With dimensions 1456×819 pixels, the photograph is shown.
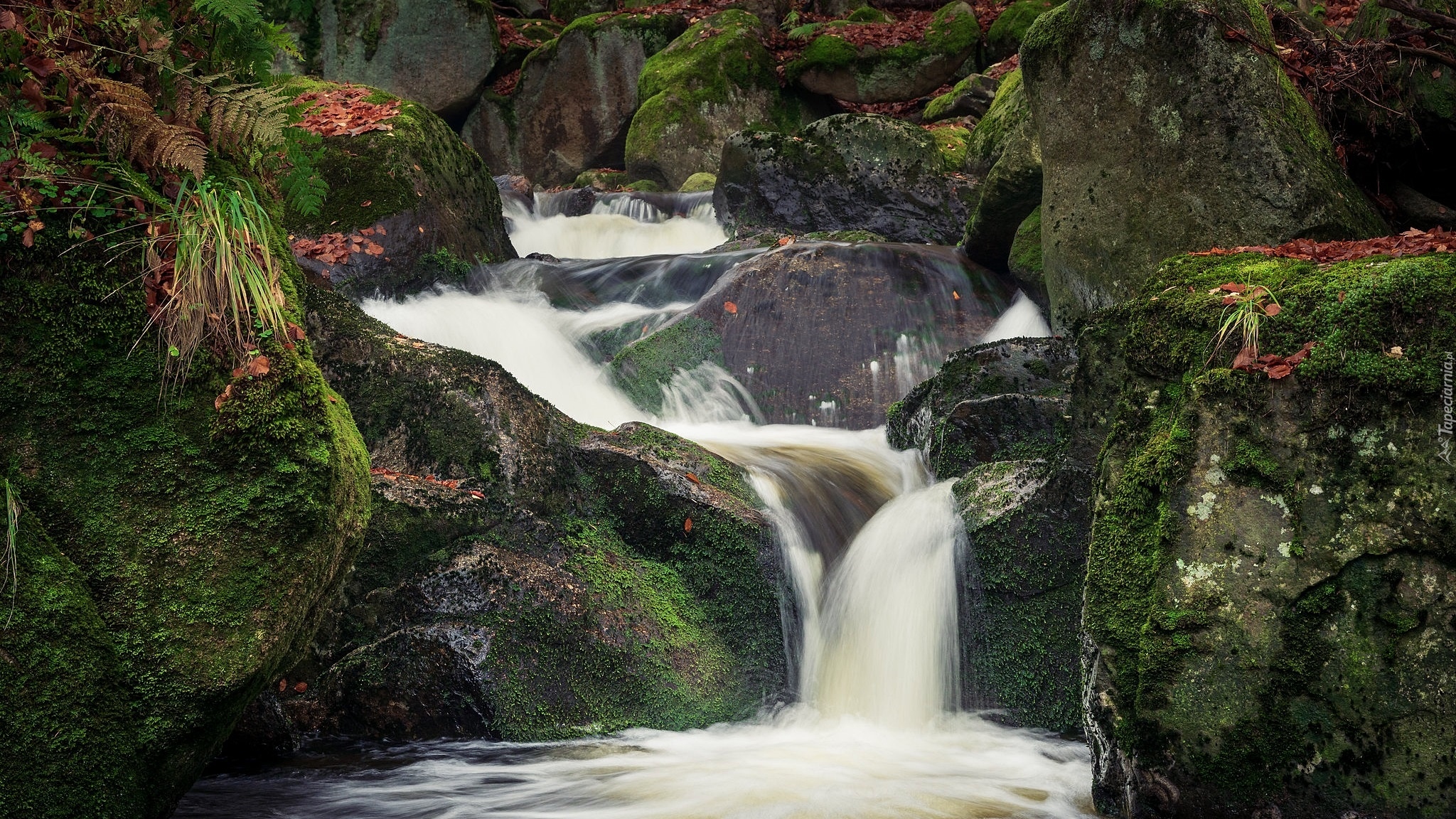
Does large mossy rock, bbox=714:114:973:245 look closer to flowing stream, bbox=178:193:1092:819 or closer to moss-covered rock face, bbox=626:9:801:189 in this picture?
moss-covered rock face, bbox=626:9:801:189

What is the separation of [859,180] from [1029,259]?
12.8 feet

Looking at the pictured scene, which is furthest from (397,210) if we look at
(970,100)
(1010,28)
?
(1010,28)

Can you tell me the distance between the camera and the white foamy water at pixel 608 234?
14.6 meters

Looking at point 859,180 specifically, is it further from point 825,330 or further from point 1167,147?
point 1167,147

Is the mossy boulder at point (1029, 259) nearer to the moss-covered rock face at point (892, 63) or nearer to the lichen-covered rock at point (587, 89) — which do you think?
the moss-covered rock face at point (892, 63)

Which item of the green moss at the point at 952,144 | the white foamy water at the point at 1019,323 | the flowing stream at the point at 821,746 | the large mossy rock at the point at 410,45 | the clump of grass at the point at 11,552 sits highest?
the large mossy rock at the point at 410,45

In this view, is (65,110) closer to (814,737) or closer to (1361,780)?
(814,737)

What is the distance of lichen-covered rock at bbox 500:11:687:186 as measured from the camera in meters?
20.0

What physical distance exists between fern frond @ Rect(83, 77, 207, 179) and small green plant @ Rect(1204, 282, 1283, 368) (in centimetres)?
379

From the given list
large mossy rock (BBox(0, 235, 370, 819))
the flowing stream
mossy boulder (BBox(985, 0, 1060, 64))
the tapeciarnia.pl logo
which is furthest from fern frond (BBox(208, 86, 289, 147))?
mossy boulder (BBox(985, 0, 1060, 64))

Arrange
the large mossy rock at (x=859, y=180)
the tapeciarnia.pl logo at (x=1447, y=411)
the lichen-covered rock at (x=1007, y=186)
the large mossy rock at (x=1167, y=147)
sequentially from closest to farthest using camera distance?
the tapeciarnia.pl logo at (x=1447, y=411) → the large mossy rock at (x=1167, y=147) → the lichen-covered rock at (x=1007, y=186) → the large mossy rock at (x=859, y=180)

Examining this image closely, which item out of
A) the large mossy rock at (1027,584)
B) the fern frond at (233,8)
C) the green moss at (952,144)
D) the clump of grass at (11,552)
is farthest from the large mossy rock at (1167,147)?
the clump of grass at (11,552)

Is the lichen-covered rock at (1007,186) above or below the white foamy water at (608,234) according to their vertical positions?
below

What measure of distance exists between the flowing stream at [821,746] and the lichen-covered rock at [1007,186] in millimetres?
→ 2882
